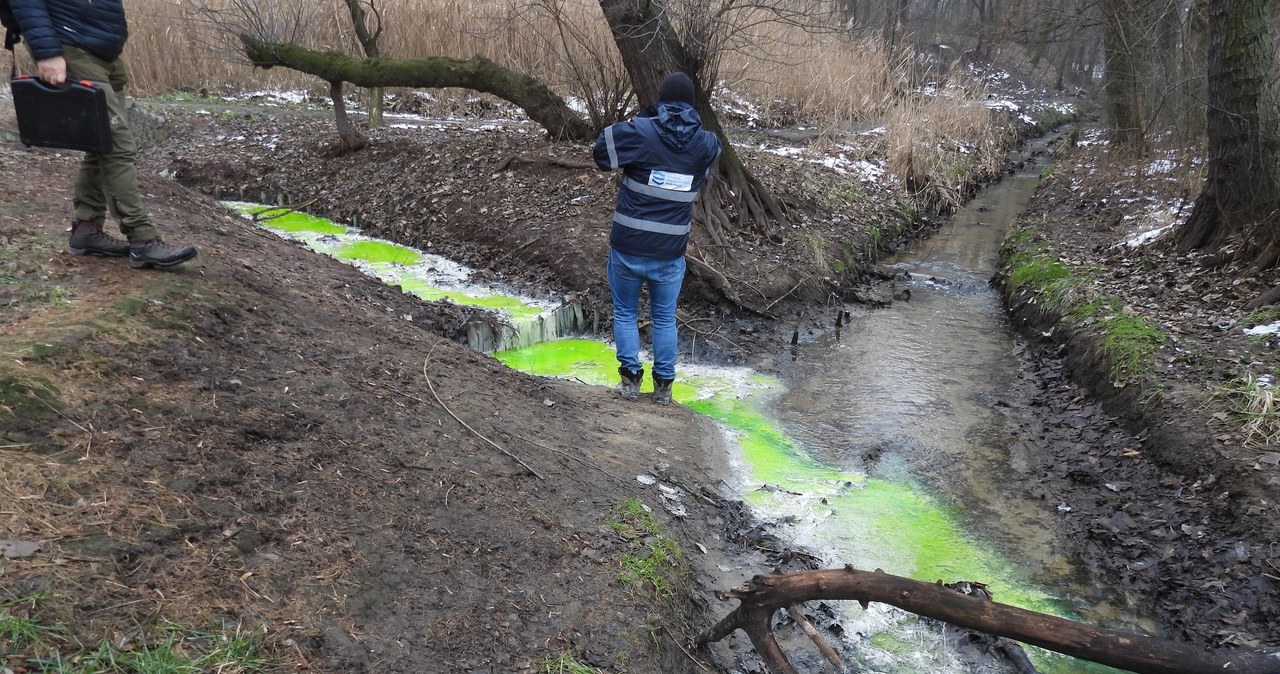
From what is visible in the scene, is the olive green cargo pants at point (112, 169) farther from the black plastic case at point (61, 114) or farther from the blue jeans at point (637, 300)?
the blue jeans at point (637, 300)

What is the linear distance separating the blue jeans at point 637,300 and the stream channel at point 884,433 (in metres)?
0.81

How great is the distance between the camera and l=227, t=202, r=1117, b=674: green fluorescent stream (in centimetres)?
430

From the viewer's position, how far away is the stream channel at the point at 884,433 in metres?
4.40

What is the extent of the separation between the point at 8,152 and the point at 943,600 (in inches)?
372

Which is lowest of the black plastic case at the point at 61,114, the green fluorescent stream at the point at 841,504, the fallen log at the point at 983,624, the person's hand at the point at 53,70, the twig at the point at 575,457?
the green fluorescent stream at the point at 841,504

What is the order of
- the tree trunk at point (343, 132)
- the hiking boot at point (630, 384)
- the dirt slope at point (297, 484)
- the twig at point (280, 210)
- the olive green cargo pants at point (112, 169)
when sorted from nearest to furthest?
the dirt slope at point (297, 484)
the olive green cargo pants at point (112, 169)
the hiking boot at point (630, 384)
the twig at point (280, 210)
the tree trunk at point (343, 132)

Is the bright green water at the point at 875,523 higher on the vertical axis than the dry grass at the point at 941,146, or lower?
lower

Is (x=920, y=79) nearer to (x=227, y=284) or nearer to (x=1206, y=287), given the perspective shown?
(x=1206, y=287)

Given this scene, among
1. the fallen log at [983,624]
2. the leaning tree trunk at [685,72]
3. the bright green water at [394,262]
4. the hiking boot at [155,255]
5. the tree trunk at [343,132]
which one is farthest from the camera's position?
the tree trunk at [343,132]

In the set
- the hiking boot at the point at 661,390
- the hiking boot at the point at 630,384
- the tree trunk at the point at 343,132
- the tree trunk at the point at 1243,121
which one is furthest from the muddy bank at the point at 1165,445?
Answer: the tree trunk at the point at 343,132

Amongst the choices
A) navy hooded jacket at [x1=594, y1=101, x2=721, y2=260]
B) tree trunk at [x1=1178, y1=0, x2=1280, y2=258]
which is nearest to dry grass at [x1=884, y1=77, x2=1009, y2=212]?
tree trunk at [x1=1178, y1=0, x2=1280, y2=258]

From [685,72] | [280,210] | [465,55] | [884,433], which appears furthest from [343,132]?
[884,433]

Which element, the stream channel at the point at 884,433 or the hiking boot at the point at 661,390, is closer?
the stream channel at the point at 884,433

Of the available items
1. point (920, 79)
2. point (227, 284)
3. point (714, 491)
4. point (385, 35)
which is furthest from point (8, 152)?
point (920, 79)
